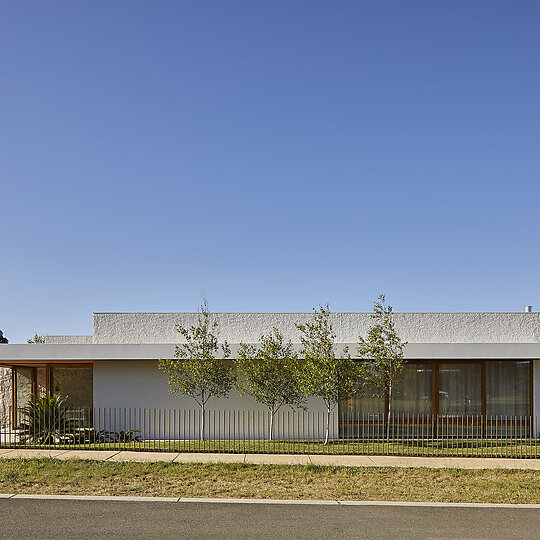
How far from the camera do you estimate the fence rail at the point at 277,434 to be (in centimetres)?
1566

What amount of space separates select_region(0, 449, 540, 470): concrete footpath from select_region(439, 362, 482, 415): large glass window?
5.96 metres

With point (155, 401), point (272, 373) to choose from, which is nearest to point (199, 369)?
point (272, 373)

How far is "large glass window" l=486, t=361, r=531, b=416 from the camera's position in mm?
20547

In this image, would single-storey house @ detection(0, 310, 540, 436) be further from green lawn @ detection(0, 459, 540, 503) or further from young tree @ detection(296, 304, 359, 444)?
green lawn @ detection(0, 459, 540, 503)

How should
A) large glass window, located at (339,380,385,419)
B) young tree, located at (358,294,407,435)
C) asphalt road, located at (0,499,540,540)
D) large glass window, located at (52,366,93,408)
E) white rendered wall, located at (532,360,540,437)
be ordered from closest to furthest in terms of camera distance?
asphalt road, located at (0,499,540,540) < young tree, located at (358,294,407,435) < large glass window, located at (339,380,385,419) < white rendered wall, located at (532,360,540,437) < large glass window, located at (52,366,93,408)

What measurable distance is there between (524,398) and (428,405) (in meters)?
3.14

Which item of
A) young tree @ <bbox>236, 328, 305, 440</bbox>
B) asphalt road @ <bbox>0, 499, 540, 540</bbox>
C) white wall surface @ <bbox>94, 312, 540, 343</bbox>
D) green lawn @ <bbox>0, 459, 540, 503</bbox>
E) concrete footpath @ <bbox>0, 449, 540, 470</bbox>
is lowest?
concrete footpath @ <bbox>0, 449, 540, 470</bbox>

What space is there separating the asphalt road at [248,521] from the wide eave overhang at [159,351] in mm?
9374

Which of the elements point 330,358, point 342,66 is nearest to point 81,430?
point 330,358

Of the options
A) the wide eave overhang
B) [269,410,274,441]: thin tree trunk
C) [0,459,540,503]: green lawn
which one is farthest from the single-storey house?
[0,459,540,503]: green lawn

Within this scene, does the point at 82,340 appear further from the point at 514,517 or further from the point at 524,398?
the point at 514,517

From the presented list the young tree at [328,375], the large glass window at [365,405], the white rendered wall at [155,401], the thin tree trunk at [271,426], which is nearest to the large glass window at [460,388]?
the large glass window at [365,405]

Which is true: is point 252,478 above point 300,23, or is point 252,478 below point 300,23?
below

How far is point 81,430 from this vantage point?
58.7ft
